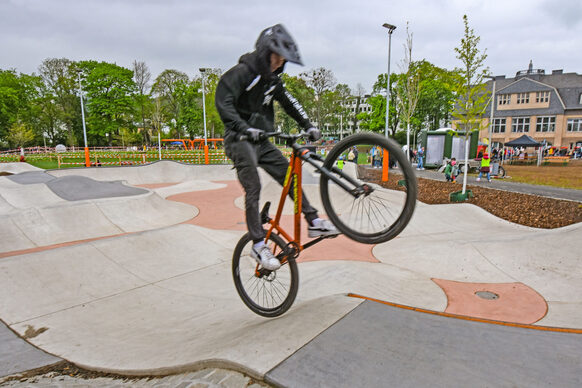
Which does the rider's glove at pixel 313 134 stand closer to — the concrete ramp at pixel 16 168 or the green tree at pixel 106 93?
the concrete ramp at pixel 16 168

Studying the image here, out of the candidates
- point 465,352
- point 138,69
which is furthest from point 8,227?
point 138,69

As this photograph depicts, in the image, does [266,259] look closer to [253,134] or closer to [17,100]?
[253,134]

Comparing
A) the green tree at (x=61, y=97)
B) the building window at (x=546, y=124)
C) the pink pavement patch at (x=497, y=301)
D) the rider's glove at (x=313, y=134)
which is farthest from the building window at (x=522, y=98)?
the green tree at (x=61, y=97)

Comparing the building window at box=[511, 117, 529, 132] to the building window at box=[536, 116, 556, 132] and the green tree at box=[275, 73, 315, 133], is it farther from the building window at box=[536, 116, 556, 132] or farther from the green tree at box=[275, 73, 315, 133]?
the green tree at box=[275, 73, 315, 133]

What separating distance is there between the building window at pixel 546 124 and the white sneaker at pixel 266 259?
6459 cm

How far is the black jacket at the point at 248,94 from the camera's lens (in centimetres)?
297

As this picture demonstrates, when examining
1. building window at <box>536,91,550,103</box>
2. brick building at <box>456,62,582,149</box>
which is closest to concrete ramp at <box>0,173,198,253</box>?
brick building at <box>456,62,582,149</box>

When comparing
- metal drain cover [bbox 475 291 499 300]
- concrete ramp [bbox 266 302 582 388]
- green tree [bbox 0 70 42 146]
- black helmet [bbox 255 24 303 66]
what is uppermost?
green tree [bbox 0 70 42 146]

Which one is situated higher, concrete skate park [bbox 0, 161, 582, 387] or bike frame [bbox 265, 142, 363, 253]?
bike frame [bbox 265, 142, 363, 253]

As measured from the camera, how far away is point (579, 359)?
2.38 m

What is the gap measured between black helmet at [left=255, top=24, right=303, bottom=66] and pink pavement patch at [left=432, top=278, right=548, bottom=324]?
382cm

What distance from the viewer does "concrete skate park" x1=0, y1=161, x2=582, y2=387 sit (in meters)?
2.45

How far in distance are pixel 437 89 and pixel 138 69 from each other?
54.4 m

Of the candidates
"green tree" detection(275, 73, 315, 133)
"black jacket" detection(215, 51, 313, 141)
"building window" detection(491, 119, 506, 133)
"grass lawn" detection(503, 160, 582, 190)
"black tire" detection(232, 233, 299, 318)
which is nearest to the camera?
"black jacket" detection(215, 51, 313, 141)
